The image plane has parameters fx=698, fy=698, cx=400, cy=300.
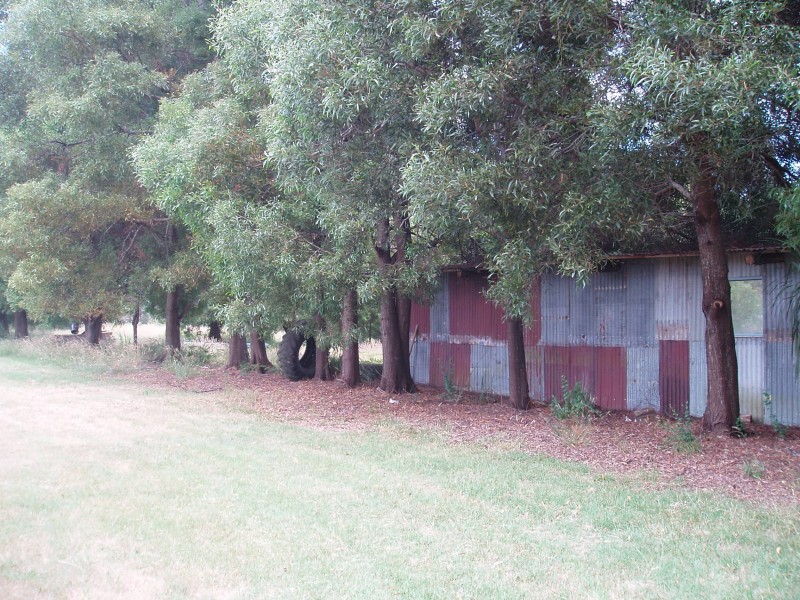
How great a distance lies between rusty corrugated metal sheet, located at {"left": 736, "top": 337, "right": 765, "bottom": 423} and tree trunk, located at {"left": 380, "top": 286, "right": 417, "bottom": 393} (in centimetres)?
649

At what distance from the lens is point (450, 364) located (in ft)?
52.1

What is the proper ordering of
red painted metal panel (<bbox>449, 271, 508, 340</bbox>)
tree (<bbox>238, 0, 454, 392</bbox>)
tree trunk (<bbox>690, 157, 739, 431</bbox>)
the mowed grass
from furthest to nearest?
red painted metal panel (<bbox>449, 271, 508, 340</bbox>) → tree trunk (<bbox>690, 157, 739, 431</bbox>) → tree (<bbox>238, 0, 454, 392</bbox>) → the mowed grass

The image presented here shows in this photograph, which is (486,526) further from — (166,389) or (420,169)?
(166,389)

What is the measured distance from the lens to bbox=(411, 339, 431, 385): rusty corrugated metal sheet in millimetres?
16484

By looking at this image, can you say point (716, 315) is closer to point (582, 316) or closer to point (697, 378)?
point (697, 378)

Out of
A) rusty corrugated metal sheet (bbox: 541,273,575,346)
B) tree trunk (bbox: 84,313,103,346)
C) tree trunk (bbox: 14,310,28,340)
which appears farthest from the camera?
tree trunk (bbox: 14,310,28,340)

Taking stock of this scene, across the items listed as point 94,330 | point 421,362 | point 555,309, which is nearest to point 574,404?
point 555,309

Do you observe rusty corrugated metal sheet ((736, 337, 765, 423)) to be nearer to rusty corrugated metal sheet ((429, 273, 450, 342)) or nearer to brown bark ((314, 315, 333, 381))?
rusty corrugated metal sheet ((429, 273, 450, 342))

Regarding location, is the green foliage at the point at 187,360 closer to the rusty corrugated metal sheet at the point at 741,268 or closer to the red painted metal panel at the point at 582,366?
the red painted metal panel at the point at 582,366

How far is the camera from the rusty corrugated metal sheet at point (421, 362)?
1648 cm

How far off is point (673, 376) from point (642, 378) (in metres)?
0.56

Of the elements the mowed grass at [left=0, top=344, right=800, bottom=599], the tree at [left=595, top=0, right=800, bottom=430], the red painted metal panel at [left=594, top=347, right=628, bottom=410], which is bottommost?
the mowed grass at [left=0, top=344, right=800, bottom=599]

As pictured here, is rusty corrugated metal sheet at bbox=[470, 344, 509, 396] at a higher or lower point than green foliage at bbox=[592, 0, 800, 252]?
lower

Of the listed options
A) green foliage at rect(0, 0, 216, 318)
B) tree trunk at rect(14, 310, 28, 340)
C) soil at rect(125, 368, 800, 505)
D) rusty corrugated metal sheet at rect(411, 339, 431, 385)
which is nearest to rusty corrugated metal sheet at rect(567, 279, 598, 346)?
soil at rect(125, 368, 800, 505)
